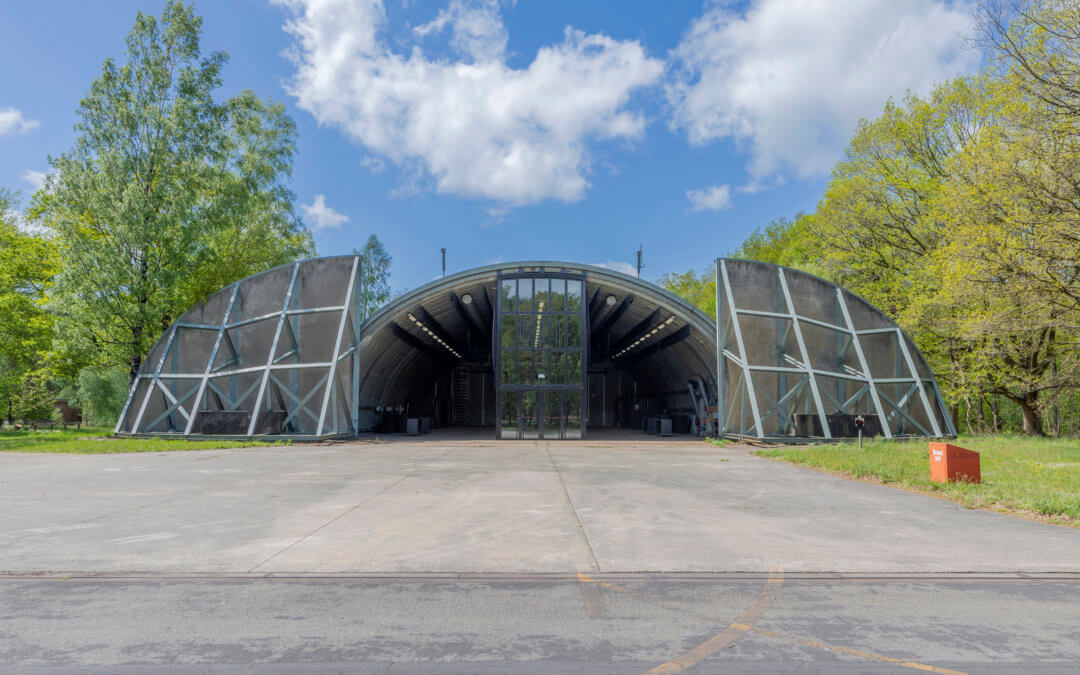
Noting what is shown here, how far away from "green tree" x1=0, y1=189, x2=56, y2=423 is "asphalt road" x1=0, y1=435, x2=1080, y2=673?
899 inches

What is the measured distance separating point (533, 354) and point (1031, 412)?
869 inches

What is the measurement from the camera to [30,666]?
12.2ft

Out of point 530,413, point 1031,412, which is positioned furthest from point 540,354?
point 1031,412

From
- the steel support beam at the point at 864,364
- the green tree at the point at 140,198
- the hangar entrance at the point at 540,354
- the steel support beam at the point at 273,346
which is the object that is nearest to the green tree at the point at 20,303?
the green tree at the point at 140,198

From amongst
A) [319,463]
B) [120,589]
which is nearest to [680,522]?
[120,589]

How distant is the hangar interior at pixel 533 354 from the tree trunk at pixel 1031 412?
4.41m

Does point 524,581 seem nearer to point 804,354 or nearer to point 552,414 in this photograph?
point 804,354

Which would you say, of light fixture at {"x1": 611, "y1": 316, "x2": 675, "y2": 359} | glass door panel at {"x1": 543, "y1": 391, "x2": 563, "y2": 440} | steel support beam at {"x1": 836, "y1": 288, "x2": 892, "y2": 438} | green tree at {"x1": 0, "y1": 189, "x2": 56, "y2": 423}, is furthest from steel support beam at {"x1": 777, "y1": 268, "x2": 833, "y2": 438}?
green tree at {"x1": 0, "y1": 189, "x2": 56, "y2": 423}

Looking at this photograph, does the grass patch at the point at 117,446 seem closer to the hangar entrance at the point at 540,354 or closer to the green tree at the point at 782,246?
the hangar entrance at the point at 540,354

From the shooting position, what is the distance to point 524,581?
550 cm

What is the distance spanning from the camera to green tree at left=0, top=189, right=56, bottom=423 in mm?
27141

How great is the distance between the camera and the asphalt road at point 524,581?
3918 mm

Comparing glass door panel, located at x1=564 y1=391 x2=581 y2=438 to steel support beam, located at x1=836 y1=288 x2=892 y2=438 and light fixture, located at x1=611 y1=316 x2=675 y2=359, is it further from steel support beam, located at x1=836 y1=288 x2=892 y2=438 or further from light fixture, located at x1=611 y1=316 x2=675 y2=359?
steel support beam, located at x1=836 y1=288 x2=892 y2=438

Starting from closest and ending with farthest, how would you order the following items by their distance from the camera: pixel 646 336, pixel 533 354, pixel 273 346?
1. pixel 273 346
2. pixel 533 354
3. pixel 646 336
